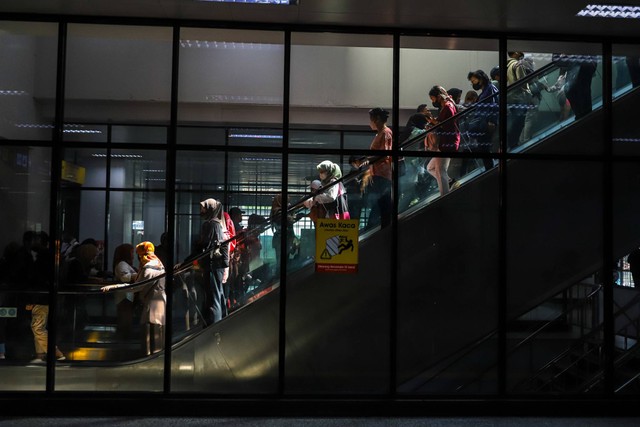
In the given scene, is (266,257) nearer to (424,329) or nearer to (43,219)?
(424,329)

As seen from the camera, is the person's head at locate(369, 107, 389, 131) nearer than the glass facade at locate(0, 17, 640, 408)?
No

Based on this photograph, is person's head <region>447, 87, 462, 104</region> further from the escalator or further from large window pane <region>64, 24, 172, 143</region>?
large window pane <region>64, 24, 172, 143</region>

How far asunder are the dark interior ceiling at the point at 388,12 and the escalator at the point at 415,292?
0.77m

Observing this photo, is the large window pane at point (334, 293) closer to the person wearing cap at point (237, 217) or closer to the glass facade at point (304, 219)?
the glass facade at point (304, 219)

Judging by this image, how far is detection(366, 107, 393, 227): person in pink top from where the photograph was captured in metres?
6.84

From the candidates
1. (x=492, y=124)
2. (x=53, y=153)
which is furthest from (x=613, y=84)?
(x=53, y=153)

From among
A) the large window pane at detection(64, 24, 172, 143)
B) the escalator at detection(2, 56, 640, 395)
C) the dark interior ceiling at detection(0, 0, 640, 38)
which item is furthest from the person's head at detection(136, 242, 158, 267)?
the dark interior ceiling at detection(0, 0, 640, 38)

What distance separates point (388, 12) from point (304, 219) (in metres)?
2.39

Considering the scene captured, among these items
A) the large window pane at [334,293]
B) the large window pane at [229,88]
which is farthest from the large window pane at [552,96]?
the large window pane at [229,88]

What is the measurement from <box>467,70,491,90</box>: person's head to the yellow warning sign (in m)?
2.14

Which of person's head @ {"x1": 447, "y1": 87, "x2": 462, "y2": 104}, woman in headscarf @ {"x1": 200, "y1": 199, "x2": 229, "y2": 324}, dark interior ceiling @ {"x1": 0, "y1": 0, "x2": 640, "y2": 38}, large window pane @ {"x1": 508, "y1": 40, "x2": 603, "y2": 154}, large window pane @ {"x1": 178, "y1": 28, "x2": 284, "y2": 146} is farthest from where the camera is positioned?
large window pane @ {"x1": 508, "y1": 40, "x2": 603, "y2": 154}

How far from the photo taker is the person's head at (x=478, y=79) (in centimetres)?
697

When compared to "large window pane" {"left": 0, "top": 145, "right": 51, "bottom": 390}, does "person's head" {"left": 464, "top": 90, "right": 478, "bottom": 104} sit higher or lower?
higher

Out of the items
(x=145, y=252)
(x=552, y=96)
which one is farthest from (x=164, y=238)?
(x=552, y=96)
